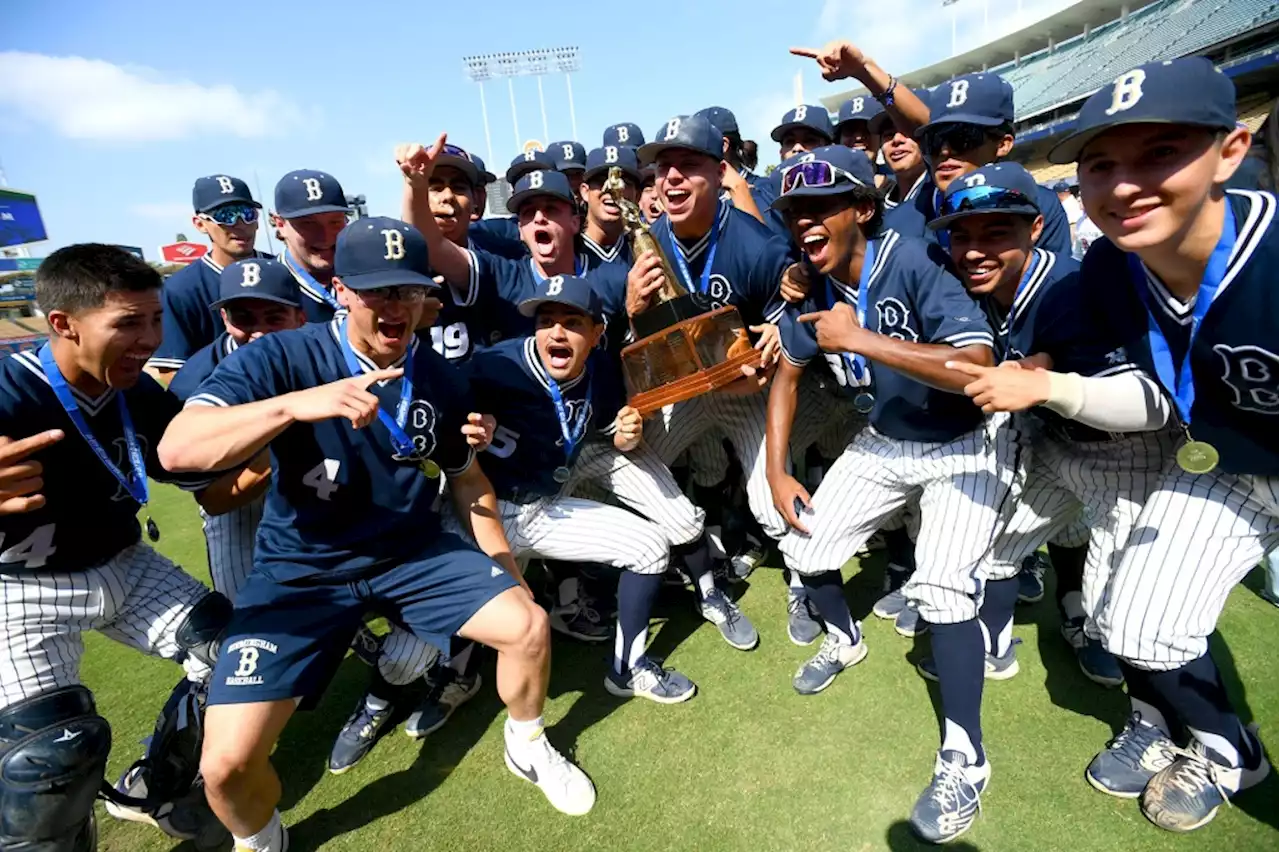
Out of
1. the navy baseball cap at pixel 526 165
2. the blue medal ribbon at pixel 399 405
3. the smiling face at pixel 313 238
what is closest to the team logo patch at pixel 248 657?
the blue medal ribbon at pixel 399 405

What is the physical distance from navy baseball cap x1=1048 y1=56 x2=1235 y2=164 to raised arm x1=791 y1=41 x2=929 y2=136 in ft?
6.71

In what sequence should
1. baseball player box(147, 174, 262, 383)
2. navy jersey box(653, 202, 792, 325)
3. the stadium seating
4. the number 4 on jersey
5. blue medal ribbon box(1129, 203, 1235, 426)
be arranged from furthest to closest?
the stadium seating < baseball player box(147, 174, 262, 383) < navy jersey box(653, 202, 792, 325) < the number 4 on jersey < blue medal ribbon box(1129, 203, 1235, 426)

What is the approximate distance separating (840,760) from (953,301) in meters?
1.81

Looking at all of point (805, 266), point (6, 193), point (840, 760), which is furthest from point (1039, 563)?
point (6, 193)

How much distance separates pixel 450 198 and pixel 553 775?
9.38ft

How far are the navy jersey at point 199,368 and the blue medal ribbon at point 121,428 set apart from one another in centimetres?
43

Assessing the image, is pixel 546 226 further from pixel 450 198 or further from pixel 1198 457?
pixel 1198 457

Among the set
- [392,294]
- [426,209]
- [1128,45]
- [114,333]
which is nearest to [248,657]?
[114,333]

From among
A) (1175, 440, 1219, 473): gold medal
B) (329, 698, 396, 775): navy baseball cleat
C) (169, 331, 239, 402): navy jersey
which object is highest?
(169, 331, 239, 402): navy jersey

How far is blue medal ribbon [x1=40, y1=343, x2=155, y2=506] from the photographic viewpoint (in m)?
2.33

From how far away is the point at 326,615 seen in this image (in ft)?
8.38

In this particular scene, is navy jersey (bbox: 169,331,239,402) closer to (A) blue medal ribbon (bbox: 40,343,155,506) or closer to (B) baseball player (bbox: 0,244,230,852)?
(B) baseball player (bbox: 0,244,230,852)

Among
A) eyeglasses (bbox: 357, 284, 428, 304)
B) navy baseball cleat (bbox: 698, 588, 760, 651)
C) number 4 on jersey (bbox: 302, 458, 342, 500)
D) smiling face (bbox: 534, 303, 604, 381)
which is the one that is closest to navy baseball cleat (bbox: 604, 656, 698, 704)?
navy baseball cleat (bbox: 698, 588, 760, 651)

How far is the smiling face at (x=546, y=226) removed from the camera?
362 centimetres
